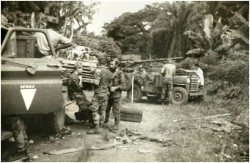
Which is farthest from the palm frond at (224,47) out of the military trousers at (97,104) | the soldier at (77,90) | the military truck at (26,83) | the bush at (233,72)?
the military truck at (26,83)

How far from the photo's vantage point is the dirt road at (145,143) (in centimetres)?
568

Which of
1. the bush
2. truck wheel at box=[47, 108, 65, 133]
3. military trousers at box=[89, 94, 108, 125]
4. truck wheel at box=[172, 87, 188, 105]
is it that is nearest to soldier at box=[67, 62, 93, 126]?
military trousers at box=[89, 94, 108, 125]

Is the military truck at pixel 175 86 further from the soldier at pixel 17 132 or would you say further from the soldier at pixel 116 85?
the soldier at pixel 17 132

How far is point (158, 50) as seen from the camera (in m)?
24.1

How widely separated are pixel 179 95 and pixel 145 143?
5.94m

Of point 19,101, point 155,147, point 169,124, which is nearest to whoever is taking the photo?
point 19,101

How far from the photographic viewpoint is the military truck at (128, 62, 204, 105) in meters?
12.5

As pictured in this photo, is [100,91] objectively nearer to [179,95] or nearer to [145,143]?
[145,143]

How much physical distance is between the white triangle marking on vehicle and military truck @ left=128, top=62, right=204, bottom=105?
25.3 ft

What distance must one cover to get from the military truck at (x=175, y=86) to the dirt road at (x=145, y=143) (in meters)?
3.36

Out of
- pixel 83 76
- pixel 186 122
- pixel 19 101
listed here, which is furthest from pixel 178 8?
pixel 19 101

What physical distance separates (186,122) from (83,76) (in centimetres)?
656

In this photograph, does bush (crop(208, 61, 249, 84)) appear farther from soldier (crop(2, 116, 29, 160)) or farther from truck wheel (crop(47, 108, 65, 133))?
→ soldier (crop(2, 116, 29, 160))

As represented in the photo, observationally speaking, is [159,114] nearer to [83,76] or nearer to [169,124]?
[169,124]
